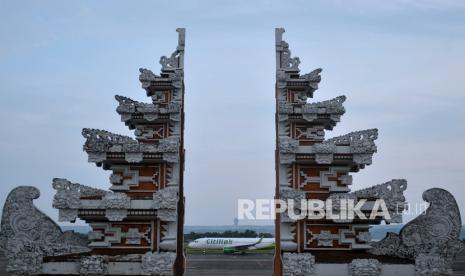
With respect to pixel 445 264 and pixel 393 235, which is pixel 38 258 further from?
pixel 445 264

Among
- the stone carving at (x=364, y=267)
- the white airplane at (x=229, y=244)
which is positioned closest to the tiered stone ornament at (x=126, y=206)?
the stone carving at (x=364, y=267)

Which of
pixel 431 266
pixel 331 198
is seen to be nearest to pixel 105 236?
pixel 331 198

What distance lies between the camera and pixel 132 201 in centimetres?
1207

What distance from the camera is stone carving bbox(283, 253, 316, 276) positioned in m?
11.4

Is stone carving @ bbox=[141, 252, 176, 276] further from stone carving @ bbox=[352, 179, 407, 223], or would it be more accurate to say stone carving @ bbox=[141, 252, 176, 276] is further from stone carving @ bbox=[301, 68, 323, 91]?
stone carving @ bbox=[301, 68, 323, 91]

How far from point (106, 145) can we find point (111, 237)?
2.44 meters

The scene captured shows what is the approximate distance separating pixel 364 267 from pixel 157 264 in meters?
4.97

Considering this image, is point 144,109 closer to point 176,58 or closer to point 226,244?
point 176,58

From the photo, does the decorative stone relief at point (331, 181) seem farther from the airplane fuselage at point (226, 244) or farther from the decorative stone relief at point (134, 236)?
the airplane fuselage at point (226, 244)

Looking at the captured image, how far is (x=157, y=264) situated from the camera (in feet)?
37.6

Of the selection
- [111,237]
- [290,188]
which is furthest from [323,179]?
[111,237]

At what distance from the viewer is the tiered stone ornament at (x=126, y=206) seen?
11.6m

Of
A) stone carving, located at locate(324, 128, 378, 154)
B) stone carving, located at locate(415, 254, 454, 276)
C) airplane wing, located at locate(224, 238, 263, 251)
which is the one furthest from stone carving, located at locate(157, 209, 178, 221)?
airplane wing, located at locate(224, 238, 263, 251)

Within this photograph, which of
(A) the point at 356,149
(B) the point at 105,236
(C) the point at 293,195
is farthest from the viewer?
(B) the point at 105,236
